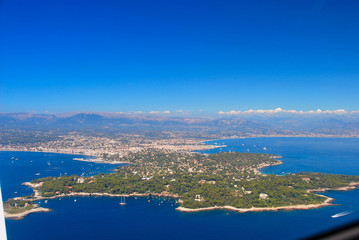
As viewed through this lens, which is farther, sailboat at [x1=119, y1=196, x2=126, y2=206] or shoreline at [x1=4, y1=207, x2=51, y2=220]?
sailboat at [x1=119, y1=196, x2=126, y2=206]

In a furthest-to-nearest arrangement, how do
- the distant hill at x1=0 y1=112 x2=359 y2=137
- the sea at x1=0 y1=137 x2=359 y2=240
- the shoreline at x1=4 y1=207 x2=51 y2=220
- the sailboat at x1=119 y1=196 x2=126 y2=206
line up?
the distant hill at x1=0 y1=112 x2=359 y2=137
the sailboat at x1=119 y1=196 x2=126 y2=206
the shoreline at x1=4 y1=207 x2=51 y2=220
the sea at x1=0 y1=137 x2=359 y2=240

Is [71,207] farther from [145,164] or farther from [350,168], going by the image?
[350,168]

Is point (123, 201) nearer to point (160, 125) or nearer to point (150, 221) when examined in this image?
point (150, 221)

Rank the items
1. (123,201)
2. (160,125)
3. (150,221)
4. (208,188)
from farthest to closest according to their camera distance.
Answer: (160,125) → (208,188) → (123,201) → (150,221)

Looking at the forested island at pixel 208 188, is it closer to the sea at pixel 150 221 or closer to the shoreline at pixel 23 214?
the shoreline at pixel 23 214

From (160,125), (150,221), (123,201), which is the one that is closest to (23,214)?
(123,201)

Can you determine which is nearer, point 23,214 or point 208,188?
point 23,214

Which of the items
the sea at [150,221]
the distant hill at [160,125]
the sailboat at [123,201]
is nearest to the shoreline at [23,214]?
the sea at [150,221]

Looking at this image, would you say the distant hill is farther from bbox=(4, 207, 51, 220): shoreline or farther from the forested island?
bbox=(4, 207, 51, 220): shoreline

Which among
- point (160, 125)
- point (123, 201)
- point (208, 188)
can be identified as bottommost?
point (123, 201)

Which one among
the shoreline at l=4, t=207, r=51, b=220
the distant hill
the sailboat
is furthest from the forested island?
the distant hill

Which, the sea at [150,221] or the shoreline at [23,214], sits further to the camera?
the shoreline at [23,214]

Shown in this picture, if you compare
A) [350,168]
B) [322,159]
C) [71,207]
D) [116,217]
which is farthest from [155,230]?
[322,159]
